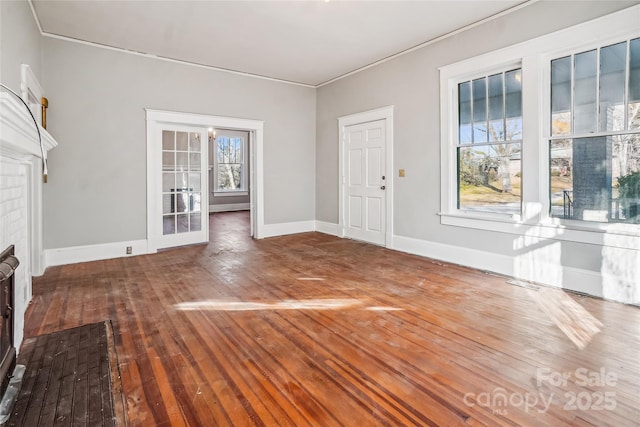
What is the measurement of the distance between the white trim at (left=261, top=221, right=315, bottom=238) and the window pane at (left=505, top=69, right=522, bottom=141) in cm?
414

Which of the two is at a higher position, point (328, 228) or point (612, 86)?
point (612, 86)

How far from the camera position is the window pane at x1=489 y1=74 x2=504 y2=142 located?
4.14m

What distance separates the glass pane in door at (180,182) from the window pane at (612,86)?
5518mm

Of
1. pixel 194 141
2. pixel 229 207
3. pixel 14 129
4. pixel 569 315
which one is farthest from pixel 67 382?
pixel 229 207

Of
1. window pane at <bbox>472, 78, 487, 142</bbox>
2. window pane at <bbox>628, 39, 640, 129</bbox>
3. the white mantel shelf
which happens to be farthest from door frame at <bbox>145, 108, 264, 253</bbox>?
window pane at <bbox>628, 39, 640, 129</bbox>

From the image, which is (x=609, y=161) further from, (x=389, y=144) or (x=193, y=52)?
(x=193, y=52)

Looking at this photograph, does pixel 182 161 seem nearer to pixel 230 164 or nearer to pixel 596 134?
pixel 596 134

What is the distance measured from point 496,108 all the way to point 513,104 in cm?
21

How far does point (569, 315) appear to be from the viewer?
2885 mm

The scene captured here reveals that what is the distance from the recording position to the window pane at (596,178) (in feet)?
10.5

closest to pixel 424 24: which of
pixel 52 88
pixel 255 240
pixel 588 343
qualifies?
pixel 588 343

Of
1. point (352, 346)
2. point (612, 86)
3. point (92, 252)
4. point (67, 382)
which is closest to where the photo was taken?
point (67, 382)

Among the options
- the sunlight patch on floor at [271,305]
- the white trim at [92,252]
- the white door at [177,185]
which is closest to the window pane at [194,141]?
the white door at [177,185]

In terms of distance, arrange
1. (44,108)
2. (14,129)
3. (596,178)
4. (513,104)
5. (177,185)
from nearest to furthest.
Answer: (14,129)
(596,178)
(513,104)
(44,108)
(177,185)
